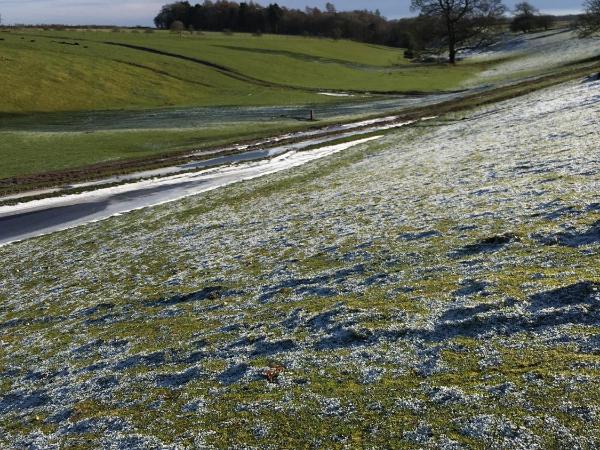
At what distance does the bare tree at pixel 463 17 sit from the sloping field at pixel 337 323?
105 meters

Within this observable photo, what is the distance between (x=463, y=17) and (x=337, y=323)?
→ 433 ft

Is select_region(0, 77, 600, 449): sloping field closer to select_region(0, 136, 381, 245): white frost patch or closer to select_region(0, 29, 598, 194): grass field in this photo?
select_region(0, 136, 381, 245): white frost patch

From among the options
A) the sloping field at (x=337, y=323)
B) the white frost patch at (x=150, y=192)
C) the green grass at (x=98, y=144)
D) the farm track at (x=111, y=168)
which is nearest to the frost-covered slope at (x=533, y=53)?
the farm track at (x=111, y=168)

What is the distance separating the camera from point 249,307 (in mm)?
13711

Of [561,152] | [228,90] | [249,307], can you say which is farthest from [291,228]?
[228,90]

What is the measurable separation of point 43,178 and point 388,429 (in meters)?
36.7

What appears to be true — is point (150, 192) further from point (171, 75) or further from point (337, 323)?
point (171, 75)

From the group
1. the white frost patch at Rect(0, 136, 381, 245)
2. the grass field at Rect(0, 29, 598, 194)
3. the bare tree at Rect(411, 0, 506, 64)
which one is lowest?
the white frost patch at Rect(0, 136, 381, 245)

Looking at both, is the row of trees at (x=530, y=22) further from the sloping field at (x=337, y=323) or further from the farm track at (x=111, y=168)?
the sloping field at (x=337, y=323)

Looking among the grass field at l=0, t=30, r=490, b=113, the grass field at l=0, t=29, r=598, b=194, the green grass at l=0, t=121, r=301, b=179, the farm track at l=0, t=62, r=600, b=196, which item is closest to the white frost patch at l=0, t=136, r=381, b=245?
the farm track at l=0, t=62, r=600, b=196

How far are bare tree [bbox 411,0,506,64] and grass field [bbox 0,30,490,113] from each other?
11.1 m

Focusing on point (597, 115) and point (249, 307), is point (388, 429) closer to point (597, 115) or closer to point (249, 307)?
point (249, 307)

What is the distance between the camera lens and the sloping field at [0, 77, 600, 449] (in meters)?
8.27

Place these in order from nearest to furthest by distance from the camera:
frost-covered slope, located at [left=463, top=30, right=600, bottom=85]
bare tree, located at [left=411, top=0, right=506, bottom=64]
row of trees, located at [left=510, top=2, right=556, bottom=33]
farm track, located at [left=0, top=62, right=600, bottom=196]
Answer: farm track, located at [left=0, top=62, right=600, bottom=196] < frost-covered slope, located at [left=463, top=30, right=600, bottom=85] < bare tree, located at [left=411, top=0, right=506, bottom=64] < row of trees, located at [left=510, top=2, right=556, bottom=33]
